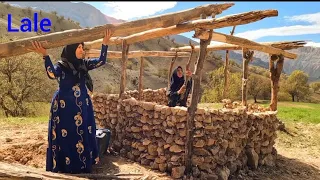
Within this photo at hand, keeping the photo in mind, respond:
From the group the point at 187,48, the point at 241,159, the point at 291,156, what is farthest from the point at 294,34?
the point at 241,159

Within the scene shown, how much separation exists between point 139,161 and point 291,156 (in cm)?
457

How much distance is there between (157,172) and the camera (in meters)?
6.01

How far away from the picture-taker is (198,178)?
5934mm

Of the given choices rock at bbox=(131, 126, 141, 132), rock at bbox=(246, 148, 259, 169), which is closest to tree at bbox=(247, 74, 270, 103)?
rock at bbox=(246, 148, 259, 169)

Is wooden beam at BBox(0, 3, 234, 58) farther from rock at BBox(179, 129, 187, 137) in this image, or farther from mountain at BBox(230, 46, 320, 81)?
mountain at BBox(230, 46, 320, 81)

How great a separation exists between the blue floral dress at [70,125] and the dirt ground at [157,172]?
628 millimetres

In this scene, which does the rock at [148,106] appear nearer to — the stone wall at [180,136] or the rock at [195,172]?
the stone wall at [180,136]

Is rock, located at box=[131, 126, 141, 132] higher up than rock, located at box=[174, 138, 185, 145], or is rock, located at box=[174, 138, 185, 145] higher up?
rock, located at box=[131, 126, 141, 132]

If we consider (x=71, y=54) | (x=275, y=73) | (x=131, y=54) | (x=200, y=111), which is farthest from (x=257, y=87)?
(x=71, y=54)

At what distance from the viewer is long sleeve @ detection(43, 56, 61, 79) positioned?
4.49 metres

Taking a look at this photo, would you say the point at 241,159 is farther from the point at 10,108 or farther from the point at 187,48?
the point at 10,108

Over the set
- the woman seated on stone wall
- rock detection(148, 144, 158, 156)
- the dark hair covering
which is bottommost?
rock detection(148, 144, 158, 156)

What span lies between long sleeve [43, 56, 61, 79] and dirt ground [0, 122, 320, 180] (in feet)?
5.69

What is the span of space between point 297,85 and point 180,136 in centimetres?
2357
